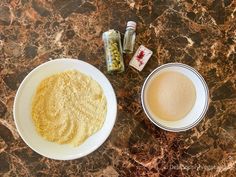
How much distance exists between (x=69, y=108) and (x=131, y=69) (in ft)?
0.85

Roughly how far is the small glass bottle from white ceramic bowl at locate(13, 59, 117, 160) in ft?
0.47

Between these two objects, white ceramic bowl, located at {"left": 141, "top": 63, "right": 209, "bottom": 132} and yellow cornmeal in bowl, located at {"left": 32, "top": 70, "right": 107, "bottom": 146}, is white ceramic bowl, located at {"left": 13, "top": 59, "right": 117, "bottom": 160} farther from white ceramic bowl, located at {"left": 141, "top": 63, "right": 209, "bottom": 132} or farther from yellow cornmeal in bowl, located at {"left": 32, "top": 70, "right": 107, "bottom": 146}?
white ceramic bowl, located at {"left": 141, "top": 63, "right": 209, "bottom": 132}

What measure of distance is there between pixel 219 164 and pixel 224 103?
0.22 metres

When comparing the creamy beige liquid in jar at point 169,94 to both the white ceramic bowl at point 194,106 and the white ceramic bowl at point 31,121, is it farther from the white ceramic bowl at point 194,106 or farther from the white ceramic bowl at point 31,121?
the white ceramic bowl at point 31,121

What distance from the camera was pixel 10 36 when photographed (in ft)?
4.82

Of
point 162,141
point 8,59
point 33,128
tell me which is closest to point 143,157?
point 162,141

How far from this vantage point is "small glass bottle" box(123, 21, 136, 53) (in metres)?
1.45

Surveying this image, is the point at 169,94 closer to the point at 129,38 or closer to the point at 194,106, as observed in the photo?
the point at 194,106

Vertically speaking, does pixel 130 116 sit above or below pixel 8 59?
below

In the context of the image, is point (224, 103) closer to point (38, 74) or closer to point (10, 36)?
point (38, 74)

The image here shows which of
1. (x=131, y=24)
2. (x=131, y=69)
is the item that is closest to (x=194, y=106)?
(x=131, y=69)

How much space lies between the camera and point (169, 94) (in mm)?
1426

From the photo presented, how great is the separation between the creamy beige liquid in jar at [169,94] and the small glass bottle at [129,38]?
0.14m

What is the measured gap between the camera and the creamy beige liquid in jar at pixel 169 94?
1430 mm
